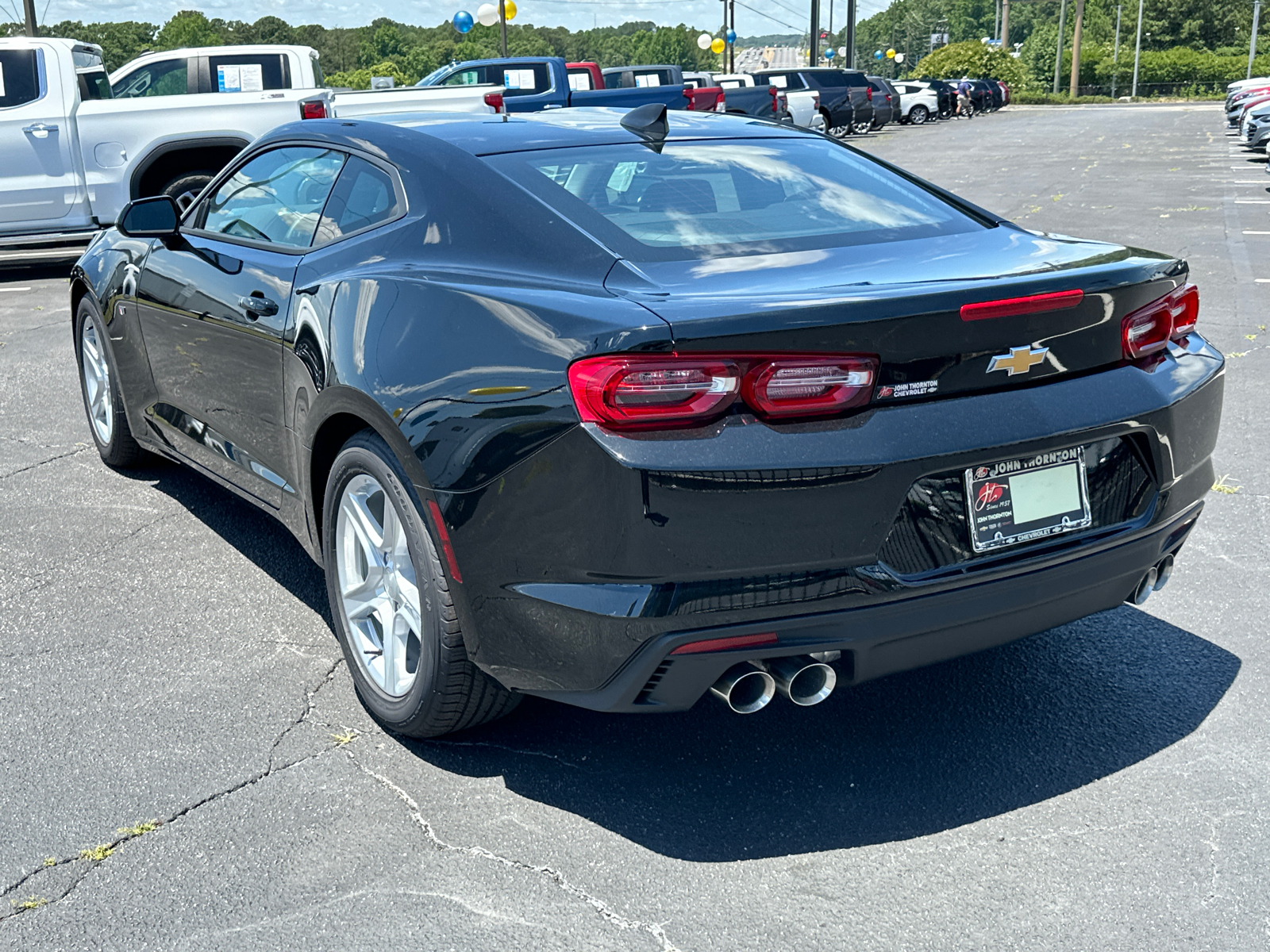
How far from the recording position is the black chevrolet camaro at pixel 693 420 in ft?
8.39

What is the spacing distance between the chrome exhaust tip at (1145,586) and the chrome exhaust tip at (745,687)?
100cm

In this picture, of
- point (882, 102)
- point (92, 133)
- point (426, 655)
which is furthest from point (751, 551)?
point (882, 102)

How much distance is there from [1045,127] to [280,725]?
→ 41688 mm

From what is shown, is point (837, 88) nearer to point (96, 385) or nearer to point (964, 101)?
point (964, 101)

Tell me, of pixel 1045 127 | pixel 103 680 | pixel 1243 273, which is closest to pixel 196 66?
pixel 1243 273

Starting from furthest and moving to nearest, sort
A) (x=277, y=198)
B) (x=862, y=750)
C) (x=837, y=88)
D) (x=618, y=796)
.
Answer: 1. (x=837, y=88)
2. (x=277, y=198)
3. (x=862, y=750)
4. (x=618, y=796)

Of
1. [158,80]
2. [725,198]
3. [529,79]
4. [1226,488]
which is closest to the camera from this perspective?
[725,198]

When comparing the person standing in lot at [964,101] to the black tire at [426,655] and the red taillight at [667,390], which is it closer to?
the black tire at [426,655]

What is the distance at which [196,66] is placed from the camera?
1425cm

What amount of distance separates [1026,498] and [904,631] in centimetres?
40

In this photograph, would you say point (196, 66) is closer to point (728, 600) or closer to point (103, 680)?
point (103, 680)

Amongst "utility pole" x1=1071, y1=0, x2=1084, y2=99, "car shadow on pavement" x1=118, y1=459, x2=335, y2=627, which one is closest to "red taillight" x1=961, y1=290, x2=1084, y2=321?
"car shadow on pavement" x1=118, y1=459, x2=335, y2=627

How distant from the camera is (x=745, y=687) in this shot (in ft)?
8.97

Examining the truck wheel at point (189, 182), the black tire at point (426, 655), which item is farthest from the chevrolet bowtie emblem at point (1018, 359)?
the truck wheel at point (189, 182)
